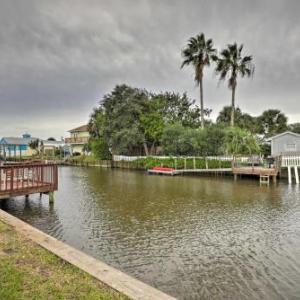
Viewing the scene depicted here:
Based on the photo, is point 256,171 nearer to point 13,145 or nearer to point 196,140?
point 196,140

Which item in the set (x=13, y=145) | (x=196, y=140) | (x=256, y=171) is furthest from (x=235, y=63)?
(x=13, y=145)

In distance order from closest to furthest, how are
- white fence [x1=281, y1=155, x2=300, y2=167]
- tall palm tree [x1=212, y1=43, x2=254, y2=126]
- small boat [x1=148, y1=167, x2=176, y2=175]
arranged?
white fence [x1=281, y1=155, x2=300, y2=167]
small boat [x1=148, y1=167, x2=176, y2=175]
tall palm tree [x1=212, y1=43, x2=254, y2=126]

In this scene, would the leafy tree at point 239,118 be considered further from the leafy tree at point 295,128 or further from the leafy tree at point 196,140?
the leafy tree at point 196,140

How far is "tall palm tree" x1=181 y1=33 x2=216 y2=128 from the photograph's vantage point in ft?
110

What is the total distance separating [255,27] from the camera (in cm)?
1939

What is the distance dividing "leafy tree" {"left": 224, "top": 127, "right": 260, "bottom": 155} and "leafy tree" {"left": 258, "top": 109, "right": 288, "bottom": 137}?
2275cm

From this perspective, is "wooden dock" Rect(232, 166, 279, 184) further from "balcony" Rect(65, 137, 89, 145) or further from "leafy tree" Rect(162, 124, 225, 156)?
"balcony" Rect(65, 137, 89, 145)

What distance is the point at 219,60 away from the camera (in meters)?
33.9

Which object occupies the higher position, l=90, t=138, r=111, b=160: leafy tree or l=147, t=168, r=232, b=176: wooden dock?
l=90, t=138, r=111, b=160: leafy tree

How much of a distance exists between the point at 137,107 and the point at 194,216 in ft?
90.1

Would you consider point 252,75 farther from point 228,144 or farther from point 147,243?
point 147,243

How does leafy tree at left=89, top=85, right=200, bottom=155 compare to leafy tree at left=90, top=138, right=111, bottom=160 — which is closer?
leafy tree at left=89, top=85, right=200, bottom=155

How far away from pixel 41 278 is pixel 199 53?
33402mm

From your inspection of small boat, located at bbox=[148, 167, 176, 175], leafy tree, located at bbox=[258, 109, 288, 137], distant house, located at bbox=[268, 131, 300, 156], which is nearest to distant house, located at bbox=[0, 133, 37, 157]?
small boat, located at bbox=[148, 167, 176, 175]
